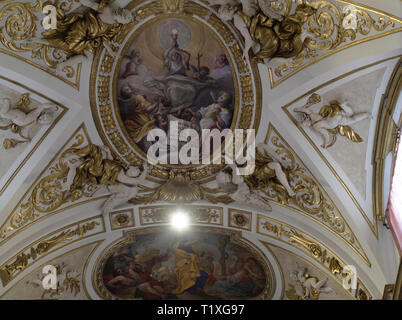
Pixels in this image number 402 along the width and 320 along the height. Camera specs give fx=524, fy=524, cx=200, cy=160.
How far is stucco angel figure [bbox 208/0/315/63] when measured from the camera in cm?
1095

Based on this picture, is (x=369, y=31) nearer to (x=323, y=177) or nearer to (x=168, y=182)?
(x=323, y=177)

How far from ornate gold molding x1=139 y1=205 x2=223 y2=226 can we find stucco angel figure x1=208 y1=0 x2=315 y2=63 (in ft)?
14.5

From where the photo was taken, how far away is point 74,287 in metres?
14.1

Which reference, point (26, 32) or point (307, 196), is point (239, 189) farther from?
point (26, 32)

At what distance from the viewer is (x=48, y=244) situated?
12.9 m

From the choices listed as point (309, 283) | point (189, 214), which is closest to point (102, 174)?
point (189, 214)

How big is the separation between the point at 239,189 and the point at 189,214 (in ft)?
5.49

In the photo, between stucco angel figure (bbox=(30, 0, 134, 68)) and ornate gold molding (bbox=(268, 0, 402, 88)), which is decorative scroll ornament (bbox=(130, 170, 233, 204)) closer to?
ornate gold molding (bbox=(268, 0, 402, 88))

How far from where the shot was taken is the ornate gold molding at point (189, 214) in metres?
13.7

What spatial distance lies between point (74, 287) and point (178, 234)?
3116 millimetres

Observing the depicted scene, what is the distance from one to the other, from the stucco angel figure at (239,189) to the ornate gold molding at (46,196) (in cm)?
345

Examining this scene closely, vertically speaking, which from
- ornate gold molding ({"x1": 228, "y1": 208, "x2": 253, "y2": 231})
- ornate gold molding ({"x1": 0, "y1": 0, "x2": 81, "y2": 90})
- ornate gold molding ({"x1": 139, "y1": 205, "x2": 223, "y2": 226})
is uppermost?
ornate gold molding ({"x1": 0, "y1": 0, "x2": 81, "y2": 90})

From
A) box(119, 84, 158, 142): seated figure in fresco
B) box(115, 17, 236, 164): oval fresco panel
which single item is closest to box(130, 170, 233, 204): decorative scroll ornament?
box(115, 17, 236, 164): oval fresco panel

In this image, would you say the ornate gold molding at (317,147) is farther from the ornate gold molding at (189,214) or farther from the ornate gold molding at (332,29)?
the ornate gold molding at (189,214)
